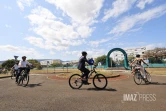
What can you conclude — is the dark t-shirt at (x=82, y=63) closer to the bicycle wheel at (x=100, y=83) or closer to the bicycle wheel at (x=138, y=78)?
the bicycle wheel at (x=100, y=83)

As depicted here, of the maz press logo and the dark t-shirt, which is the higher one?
the dark t-shirt

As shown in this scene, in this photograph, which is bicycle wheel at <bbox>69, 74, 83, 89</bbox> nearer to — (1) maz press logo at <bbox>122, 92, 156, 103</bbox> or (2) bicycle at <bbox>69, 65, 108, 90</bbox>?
(2) bicycle at <bbox>69, 65, 108, 90</bbox>

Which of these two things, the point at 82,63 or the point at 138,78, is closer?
the point at 82,63

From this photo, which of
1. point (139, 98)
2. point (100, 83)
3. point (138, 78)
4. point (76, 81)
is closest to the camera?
point (139, 98)

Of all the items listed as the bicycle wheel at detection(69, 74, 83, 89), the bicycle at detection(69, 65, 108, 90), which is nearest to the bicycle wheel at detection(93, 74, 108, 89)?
the bicycle at detection(69, 65, 108, 90)

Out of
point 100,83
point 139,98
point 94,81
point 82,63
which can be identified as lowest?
point 139,98

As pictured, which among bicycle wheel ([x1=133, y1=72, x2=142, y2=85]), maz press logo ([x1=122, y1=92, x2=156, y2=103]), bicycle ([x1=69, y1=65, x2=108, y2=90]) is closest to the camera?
maz press logo ([x1=122, y1=92, x2=156, y2=103])

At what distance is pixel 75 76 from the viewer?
8859 mm

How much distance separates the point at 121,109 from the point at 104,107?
20.9 inches

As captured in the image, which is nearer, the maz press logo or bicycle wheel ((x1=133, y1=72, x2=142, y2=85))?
the maz press logo

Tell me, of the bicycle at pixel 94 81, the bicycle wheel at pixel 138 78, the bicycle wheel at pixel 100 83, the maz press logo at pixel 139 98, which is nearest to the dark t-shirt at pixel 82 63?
the bicycle at pixel 94 81

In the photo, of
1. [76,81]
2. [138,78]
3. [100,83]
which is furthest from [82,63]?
[138,78]

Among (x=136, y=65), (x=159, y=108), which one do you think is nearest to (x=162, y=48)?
(x=136, y=65)

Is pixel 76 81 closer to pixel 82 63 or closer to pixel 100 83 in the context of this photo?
pixel 82 63
